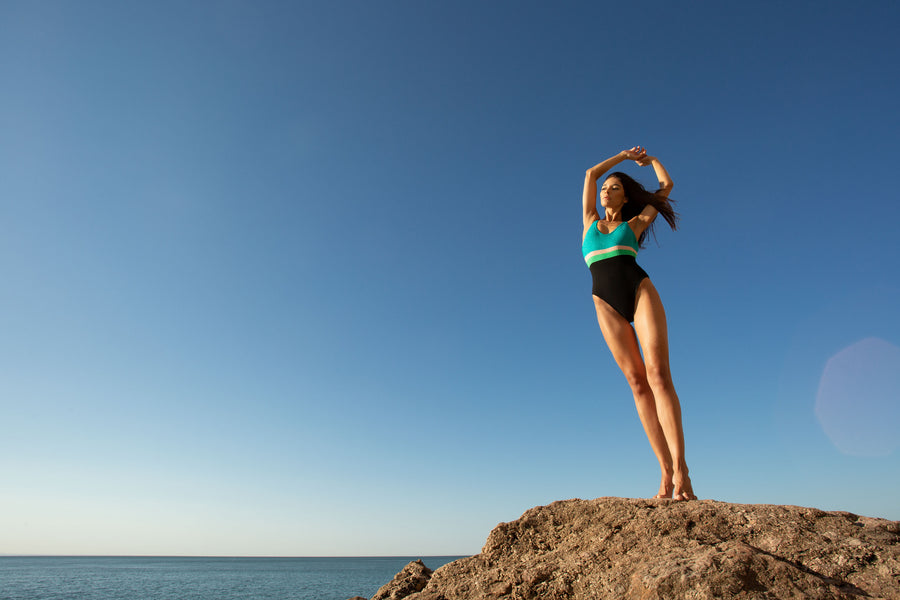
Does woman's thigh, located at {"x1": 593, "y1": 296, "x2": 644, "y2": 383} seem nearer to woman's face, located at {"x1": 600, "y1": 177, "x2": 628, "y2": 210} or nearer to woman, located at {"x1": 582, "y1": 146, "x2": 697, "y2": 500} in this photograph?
woman, located at {"x1": 582, "y1": 146, "x2": 697, "y2": 500}

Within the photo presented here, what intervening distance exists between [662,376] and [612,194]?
231 cm

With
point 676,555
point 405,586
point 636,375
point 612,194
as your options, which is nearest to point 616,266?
point 612,194

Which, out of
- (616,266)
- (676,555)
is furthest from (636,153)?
(676,555)

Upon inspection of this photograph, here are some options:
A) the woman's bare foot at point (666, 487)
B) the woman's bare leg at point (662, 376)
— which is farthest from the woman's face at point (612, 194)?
the woman's bare foot at point (666, 487)

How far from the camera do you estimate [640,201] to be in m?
6.06

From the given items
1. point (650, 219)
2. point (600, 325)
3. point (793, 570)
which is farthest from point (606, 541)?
point (650, 219)

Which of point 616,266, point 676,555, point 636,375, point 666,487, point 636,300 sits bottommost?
point 676,555

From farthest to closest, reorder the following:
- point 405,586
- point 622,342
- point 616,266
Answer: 1. point 616,266
2. point 622,342
3. point 405,586

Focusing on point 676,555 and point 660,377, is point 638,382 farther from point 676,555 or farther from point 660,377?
point 676,555

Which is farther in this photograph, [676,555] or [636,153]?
[636,153]

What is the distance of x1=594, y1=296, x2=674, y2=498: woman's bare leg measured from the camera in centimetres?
495

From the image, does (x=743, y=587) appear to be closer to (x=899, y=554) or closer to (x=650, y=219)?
(x=899, y=554)

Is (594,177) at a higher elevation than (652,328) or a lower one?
higher

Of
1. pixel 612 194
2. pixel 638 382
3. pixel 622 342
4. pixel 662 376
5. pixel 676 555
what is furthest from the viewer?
pixel 612 194
